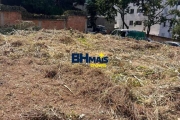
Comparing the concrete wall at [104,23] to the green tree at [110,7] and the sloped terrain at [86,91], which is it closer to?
the green tree at [110,7]

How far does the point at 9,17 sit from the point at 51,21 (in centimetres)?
260

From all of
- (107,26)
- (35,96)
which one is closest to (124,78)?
(35,96)

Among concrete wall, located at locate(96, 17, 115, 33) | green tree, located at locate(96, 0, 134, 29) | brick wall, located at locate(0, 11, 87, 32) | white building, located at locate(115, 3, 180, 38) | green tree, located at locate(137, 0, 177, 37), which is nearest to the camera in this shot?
brick wall, located at locate(0, 11, 87, 32)

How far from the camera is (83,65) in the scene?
4.60 meters

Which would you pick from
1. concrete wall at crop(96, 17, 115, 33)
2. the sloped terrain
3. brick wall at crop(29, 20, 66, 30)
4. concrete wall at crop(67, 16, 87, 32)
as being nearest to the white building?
concrete wall at crop(96, 17, 115, 33)

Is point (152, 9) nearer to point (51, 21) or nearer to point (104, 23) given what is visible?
point (104, 23)

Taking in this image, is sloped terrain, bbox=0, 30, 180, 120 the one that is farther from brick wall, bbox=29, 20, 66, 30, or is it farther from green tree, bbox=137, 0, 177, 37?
green tree, bbox=137, 0, 177, 37

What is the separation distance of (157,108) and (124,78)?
1209 millimetres

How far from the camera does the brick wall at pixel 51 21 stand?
451 inches

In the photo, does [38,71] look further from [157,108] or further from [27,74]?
[157,108]

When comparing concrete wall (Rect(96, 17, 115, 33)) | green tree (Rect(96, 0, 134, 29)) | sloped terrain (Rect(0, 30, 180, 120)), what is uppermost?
green tree (Rect(96, 0, 134, 29))

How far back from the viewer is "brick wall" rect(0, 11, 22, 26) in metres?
11.3

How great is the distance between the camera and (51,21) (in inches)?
516

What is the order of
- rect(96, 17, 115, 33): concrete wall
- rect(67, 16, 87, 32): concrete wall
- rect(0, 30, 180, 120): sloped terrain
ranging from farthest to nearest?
1. rect(96, 17, 115, 33): concrete wall
2. rect(67, 16, 87, 32): concrete wall
3. rect(0, 30, 180, 120): sloped terrain
